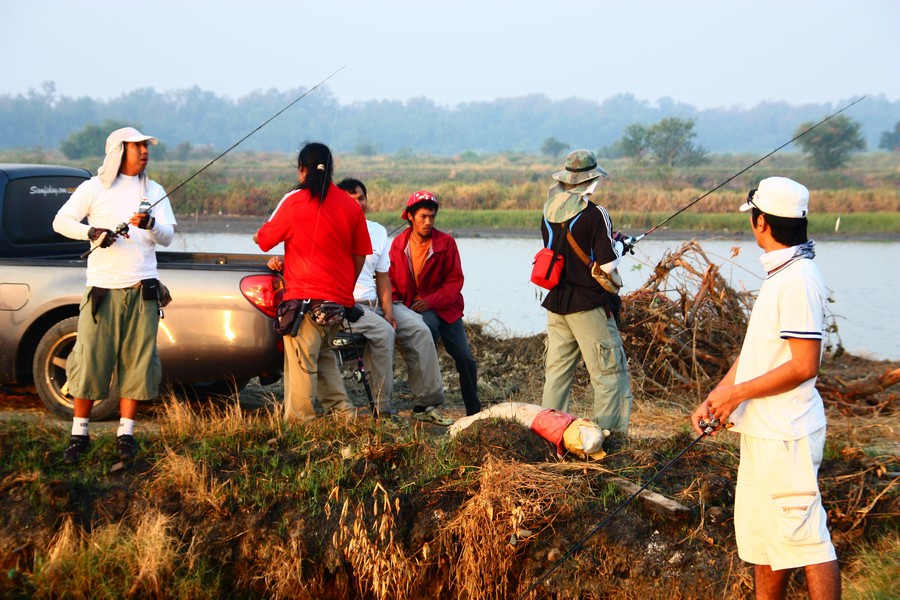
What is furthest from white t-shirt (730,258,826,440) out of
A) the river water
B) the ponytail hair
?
the river water

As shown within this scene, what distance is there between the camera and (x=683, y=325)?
29.0 feet

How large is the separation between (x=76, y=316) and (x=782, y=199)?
4.93m

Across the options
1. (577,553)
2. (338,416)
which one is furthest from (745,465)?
(338,416)

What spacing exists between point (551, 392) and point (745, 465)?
257 cm

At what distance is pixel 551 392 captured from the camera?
20.9 feet

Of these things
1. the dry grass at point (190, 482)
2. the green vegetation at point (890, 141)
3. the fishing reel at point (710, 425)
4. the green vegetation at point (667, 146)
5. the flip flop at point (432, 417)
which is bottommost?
the flip flop at point (432, 417)

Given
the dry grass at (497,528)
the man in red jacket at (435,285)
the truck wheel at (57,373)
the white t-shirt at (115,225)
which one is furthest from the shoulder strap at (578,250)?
the truck wheel at (57,373)

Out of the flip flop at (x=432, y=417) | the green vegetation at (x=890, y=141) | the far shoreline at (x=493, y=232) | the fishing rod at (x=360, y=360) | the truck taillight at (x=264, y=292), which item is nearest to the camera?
the fishing rod at (x=360, y=360)

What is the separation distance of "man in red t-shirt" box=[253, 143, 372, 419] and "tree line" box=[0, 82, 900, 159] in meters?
0.31

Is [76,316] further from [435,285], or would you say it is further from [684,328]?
[684,328]

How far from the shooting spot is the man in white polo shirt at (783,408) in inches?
142

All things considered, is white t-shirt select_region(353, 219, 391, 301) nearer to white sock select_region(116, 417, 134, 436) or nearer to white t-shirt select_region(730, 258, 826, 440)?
white sock select_region(116, 417, 134, 436)

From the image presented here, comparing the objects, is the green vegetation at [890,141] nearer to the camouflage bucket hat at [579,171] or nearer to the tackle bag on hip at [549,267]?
the camouflage bucket hat at [579,171]

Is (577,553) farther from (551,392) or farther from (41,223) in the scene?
(41,223)
